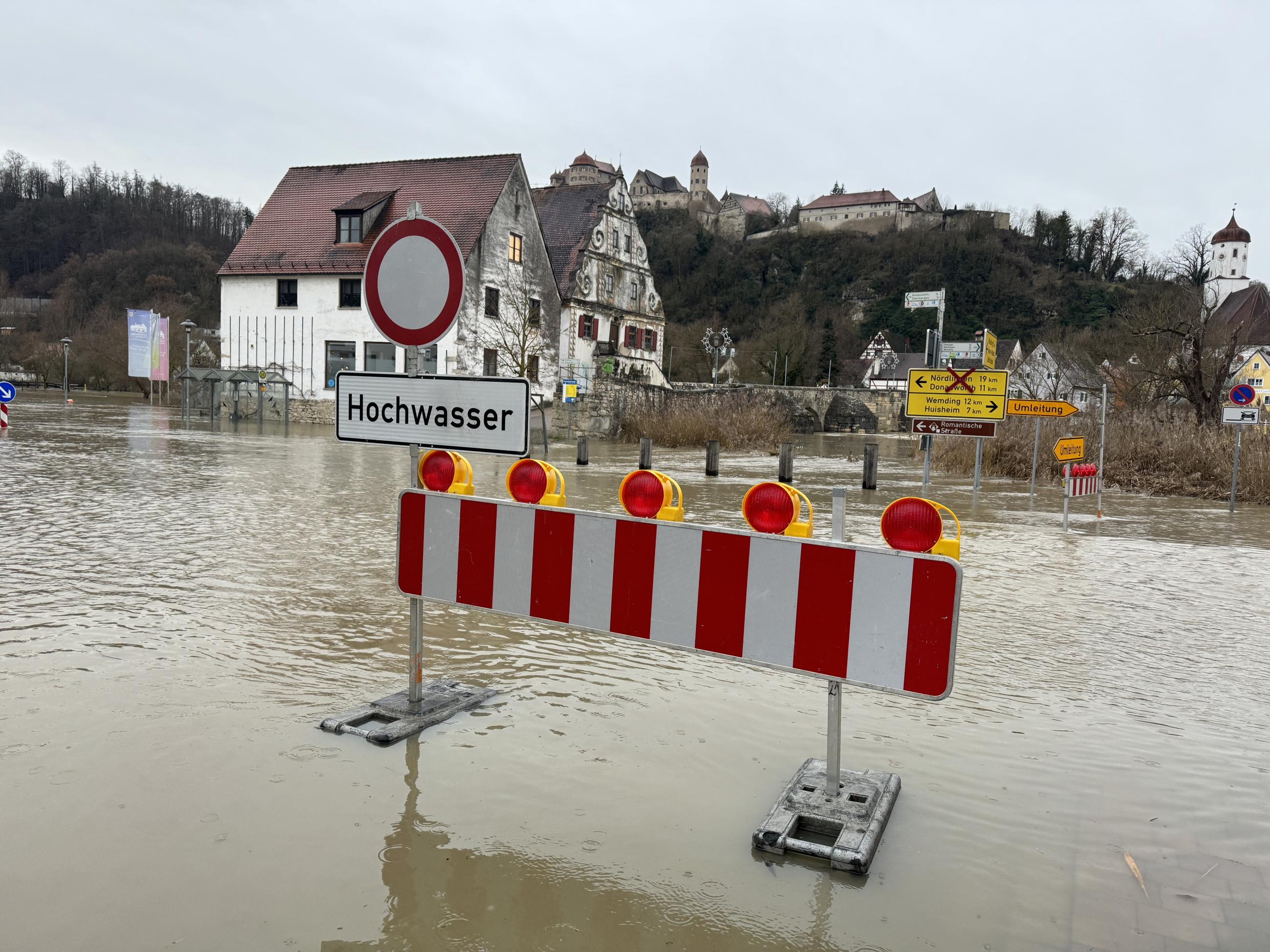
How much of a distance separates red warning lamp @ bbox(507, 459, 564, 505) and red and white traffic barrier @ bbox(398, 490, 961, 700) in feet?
0.18

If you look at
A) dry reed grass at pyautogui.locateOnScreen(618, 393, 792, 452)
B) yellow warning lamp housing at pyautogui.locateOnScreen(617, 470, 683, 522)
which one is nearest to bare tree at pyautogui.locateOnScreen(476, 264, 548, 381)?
dry reed grass at pyautogui.locateOnScreen(618, 393, 792, 452)

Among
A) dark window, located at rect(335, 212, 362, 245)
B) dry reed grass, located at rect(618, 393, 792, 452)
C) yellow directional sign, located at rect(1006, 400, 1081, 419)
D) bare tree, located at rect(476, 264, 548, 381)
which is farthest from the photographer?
dark window, located at rect(335, 212, 362, 245)

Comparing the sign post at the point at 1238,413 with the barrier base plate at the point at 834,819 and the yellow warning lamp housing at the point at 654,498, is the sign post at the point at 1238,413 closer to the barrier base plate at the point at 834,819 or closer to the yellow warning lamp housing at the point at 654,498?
the barrier base plate at the point at 834,819

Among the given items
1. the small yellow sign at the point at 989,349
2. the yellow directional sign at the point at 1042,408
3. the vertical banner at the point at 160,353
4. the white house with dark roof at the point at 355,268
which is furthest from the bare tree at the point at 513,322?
the yellow directional sign at the point at 1042,408

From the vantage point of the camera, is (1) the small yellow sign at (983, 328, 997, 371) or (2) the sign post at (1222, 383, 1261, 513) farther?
(1) the small yellow sign at (983, 328, 997, 371)

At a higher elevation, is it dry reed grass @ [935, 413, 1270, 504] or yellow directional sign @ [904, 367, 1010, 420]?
yellow directional sign @ [904, 367, 1010, 420]

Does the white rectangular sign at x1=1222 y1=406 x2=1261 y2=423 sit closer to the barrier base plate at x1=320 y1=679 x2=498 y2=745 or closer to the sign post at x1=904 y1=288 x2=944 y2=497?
the sign post at x1=904 y1=288 x2=944 y2=497

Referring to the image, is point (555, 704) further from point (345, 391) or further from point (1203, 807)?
point (1203, 807)

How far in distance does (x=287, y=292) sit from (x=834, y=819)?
134 feet

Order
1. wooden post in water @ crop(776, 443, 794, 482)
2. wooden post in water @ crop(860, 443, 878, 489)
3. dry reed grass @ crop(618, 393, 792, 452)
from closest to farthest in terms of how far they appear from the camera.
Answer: wooden post in water @ crop(776, 443, 794, 482), wooden post in water @ crop(860, 443, 878, 489), dry reed grass @ crop(618, 393, 792, 452)

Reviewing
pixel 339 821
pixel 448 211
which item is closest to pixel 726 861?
pixel 339 821

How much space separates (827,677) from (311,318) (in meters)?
39.7

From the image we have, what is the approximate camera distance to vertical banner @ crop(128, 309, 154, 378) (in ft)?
129

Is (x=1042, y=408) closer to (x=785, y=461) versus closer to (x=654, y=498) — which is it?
(x=785, y=461)
